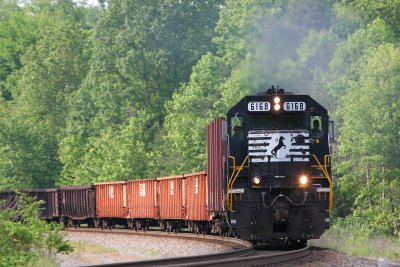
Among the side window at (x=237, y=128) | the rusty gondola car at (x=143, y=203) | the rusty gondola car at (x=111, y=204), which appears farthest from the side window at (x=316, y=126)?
the rusty gondola car at (x=111, y=204)

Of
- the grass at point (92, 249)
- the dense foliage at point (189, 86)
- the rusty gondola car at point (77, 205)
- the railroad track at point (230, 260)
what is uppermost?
the dense foliage at point (189, 86)

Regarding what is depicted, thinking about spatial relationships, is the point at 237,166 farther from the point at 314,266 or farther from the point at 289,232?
the point at 314,266

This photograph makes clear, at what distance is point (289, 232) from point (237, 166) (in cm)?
199

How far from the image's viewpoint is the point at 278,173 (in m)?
22.6

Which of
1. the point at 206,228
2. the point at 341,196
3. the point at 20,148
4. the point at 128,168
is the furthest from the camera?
the point at 20,148

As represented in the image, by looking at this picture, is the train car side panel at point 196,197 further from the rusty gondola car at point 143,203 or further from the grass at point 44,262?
the grass at point 44,262

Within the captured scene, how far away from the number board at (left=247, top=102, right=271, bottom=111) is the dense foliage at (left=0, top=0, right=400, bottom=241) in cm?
837

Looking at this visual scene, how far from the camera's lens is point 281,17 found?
45375 millimetres

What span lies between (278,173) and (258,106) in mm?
1667

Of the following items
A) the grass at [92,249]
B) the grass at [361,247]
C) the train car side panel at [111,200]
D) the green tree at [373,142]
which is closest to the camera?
the grass at [361,247]

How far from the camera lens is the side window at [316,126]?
2292cm

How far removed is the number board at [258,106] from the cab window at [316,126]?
3.69 ft

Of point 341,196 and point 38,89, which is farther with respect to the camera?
point 38,89

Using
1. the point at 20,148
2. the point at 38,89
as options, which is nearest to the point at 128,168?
the point at 20,148
